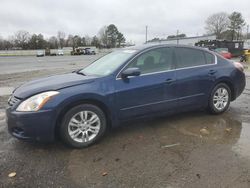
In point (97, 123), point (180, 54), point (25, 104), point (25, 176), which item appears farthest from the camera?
point (180, 54)

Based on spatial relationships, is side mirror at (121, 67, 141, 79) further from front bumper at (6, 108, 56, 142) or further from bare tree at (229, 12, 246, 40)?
bare tree at (229, 12, 246, 40)

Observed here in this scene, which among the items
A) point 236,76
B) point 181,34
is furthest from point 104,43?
point 236,76

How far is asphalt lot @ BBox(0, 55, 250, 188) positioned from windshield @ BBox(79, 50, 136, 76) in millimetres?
1138

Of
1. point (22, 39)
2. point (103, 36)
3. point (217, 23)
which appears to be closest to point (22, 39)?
point (22, 39)

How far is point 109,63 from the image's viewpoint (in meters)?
4.59

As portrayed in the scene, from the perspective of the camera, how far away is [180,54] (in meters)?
4.82

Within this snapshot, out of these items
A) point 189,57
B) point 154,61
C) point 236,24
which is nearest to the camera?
point 154,61

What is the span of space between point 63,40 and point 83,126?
10481 cm

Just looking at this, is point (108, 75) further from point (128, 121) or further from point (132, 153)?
point (132, 153)

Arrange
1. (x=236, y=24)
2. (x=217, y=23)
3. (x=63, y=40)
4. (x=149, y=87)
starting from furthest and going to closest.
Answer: (x=63, y=40)
(x=217, y=23)
(x=236, y=24)
(x=149, y=87)

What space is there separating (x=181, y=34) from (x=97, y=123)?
108810 mm

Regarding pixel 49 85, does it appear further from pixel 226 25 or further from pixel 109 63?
pixel 226 25

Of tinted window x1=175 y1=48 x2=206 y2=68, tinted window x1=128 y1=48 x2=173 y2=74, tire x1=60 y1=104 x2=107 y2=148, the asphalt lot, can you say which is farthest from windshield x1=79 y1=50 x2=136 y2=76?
the asphalt lot

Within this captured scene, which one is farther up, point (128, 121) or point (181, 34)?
point (181, 34)
